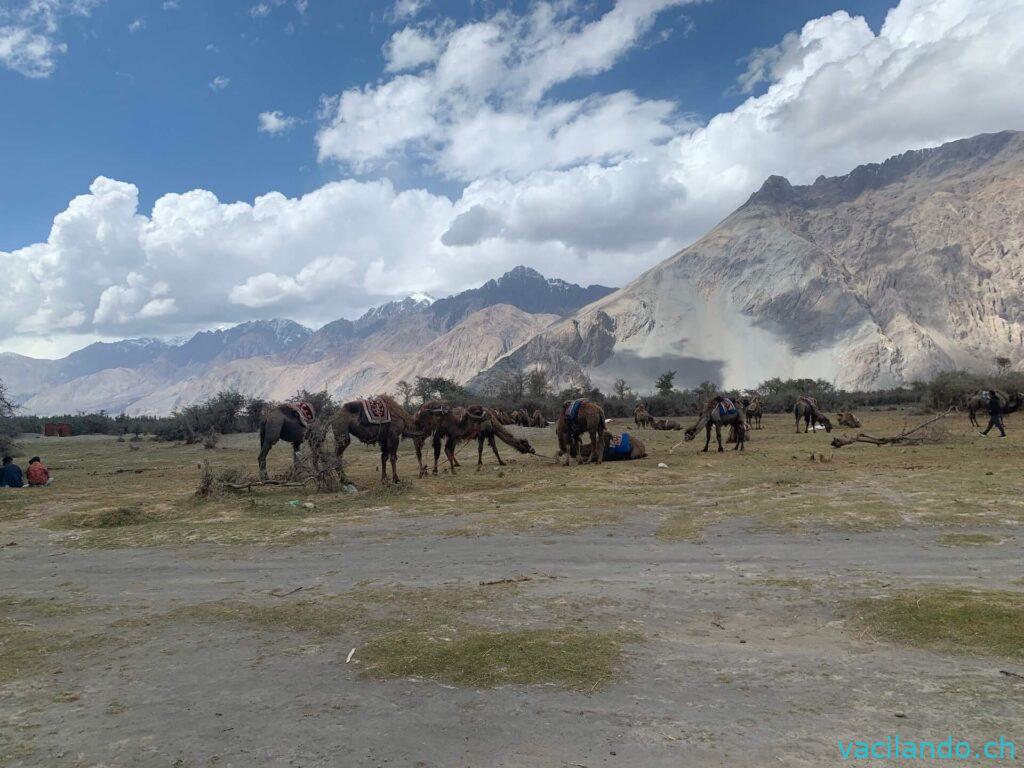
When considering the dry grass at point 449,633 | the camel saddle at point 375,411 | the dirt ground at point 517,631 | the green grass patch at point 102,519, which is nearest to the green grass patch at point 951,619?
the dirt ground at point 517,631

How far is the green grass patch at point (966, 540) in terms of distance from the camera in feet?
27.4

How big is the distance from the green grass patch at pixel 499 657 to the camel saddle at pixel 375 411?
10549 millimetres

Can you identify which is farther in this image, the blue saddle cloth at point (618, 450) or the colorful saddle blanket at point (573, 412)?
the blue saddle cloth at point (618, 450)

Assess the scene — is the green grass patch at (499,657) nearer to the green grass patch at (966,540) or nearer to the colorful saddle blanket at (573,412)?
the green grass patch at (966,540)

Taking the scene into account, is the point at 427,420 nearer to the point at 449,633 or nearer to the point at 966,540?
the point at 449,633

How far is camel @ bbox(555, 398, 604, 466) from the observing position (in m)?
19.8

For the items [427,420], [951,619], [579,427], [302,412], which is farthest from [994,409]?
[302,412]

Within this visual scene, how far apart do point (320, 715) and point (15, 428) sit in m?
28.9

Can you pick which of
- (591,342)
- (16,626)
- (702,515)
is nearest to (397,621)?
(16,626)

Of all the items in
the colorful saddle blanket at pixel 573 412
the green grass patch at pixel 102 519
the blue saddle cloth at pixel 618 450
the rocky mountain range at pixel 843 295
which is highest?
the rocky mountain range at pixel 843 295

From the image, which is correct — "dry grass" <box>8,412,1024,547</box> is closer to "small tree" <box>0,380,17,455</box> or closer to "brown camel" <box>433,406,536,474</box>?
"brown camel" <box>433,406,536,474</box>

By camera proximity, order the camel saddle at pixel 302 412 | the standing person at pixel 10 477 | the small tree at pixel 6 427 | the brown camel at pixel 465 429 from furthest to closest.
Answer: the small tree at pixel 6 427, the brown camel at pixel 465 429, the standing person at pixel 10 477, the camel saddle at pixel 302 412

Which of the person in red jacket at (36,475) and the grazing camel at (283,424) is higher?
the grazing camel at (283,424)

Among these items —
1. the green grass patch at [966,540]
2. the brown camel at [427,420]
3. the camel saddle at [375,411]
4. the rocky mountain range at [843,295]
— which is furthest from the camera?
the rocky mountain range at [843,295]
